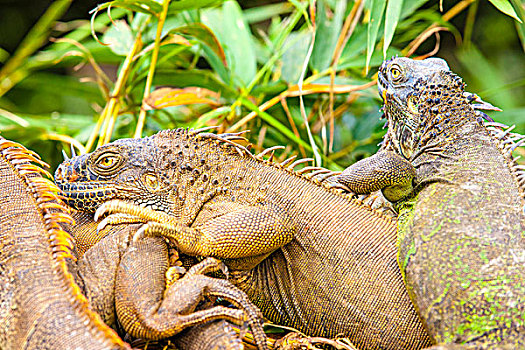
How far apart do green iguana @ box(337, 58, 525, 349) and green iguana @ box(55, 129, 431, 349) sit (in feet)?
0.52

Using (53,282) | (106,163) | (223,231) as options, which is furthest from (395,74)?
(53,282)

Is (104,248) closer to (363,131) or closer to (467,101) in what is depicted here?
(467,101)

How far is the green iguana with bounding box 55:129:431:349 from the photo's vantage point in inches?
87.0

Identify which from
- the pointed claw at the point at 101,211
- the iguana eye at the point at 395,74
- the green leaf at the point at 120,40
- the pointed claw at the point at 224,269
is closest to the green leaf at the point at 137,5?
the green leaf at the point at 120,40

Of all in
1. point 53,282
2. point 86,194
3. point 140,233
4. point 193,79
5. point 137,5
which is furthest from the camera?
point 193,79

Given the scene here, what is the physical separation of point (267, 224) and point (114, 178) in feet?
2.51

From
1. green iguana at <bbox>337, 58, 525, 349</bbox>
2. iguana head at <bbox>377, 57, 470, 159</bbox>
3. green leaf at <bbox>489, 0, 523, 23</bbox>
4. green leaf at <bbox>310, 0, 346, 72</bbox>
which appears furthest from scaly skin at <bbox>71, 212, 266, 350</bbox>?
green leaf at <bbox>310, 0, 346, 72</bbox>

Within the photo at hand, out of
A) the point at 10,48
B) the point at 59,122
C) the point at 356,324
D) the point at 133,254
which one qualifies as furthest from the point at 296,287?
the point at 10,48

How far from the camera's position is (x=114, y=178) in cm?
243

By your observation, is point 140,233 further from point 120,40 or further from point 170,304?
point 120,40

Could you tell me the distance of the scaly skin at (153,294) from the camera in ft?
6.52

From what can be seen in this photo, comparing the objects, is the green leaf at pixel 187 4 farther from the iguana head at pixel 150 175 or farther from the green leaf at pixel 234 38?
the iguana head at pixel 150 175

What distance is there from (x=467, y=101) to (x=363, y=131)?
6.23 ft

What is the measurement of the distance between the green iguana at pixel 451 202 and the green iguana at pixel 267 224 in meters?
0.16
